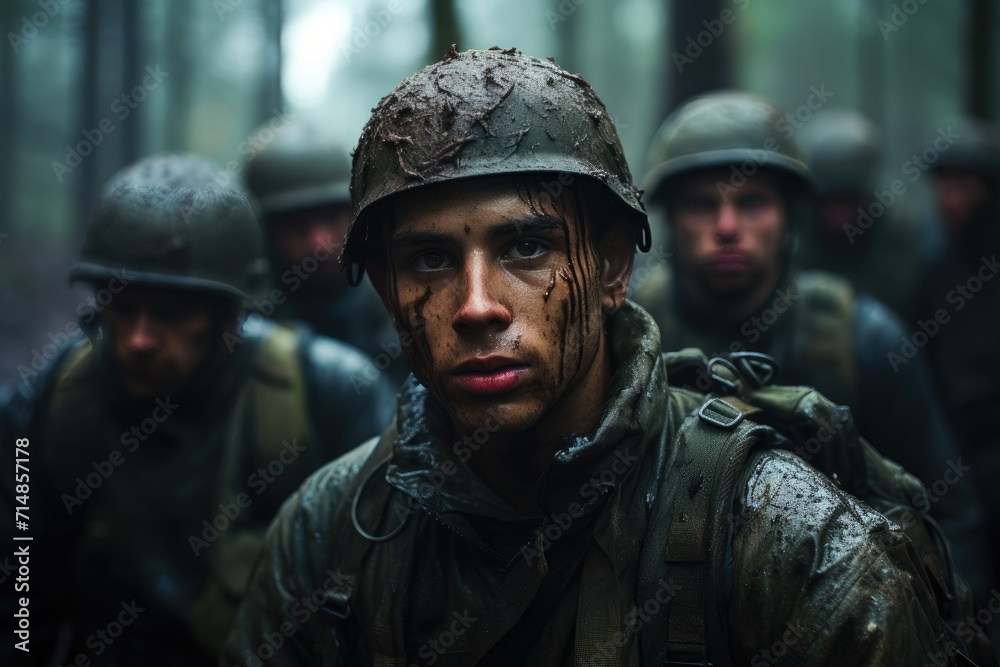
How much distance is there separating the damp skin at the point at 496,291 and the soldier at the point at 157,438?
2.05 m

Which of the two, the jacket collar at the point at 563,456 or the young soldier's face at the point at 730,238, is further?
the young soldier's face at the point at 730,238

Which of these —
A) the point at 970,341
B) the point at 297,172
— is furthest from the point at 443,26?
the point at 970,341

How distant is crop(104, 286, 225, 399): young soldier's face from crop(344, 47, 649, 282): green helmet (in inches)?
77.3

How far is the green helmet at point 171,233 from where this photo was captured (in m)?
4.31

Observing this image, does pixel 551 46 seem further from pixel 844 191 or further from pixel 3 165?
pixel 844 191

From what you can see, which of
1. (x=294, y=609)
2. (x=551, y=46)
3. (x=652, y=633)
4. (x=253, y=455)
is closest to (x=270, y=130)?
(x=253, y=455)

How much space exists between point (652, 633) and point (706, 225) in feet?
9.64

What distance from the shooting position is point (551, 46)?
97.2 ft
